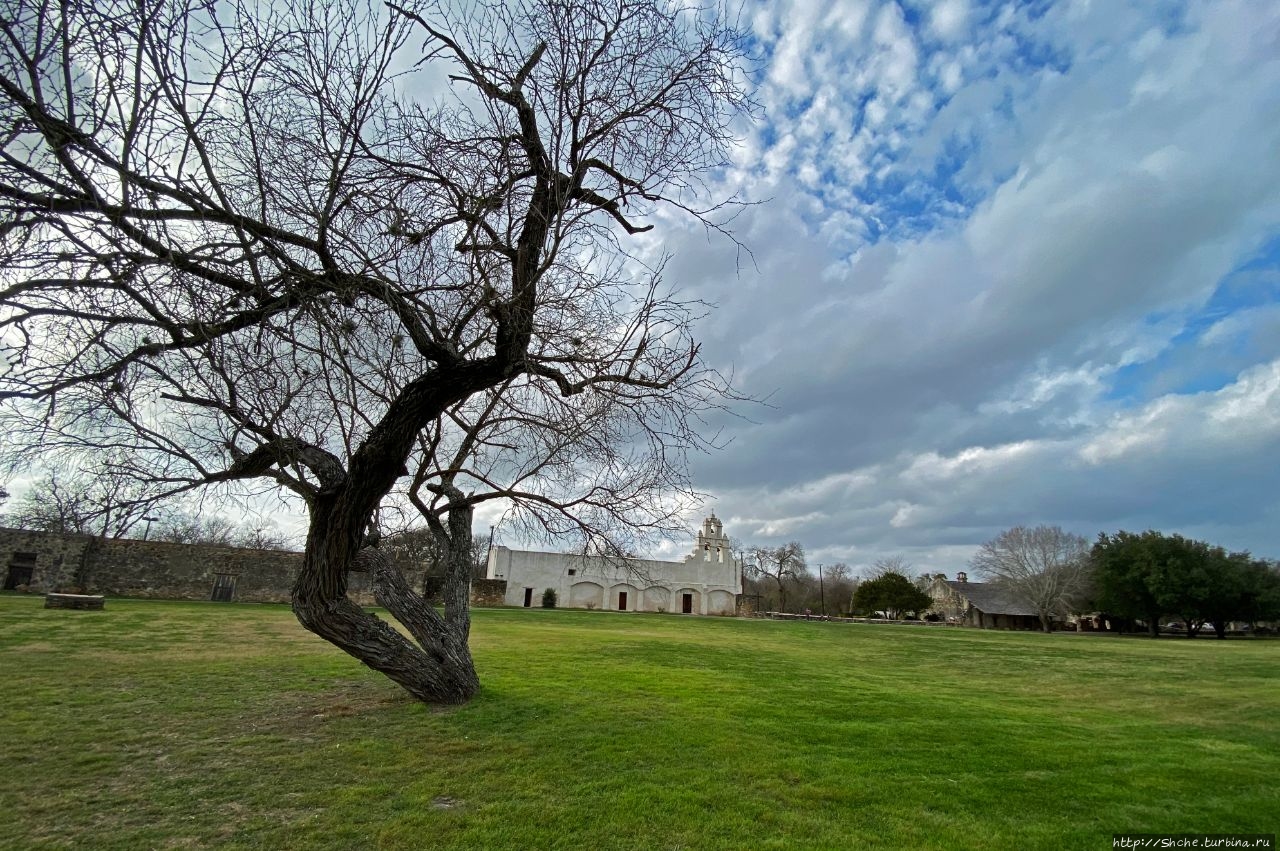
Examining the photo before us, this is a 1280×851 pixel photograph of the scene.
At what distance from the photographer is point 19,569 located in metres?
25.4

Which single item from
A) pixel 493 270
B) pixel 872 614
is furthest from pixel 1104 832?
pixel 872 614

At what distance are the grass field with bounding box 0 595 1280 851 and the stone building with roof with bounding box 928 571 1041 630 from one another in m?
48.9

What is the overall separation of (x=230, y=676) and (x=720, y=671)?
8040mm

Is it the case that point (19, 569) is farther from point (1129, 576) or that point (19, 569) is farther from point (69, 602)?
point (1129, 576)

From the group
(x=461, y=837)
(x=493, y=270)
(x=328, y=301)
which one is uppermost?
(x=493, y=270)

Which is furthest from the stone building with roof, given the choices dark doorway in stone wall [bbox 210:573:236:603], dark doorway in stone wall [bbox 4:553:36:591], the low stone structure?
dark doorway in stone wall [bbox 4:553:36:591]

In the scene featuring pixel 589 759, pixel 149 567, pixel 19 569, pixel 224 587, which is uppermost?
pixel 149 567

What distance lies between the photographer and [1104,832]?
4.20 m

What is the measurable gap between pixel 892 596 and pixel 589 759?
5188 centimetres

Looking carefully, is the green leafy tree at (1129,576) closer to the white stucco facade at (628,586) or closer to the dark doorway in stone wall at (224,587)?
the white stucco facade at (628,586)

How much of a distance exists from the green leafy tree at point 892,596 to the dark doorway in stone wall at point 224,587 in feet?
147

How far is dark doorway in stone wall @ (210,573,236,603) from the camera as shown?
95.0 feet

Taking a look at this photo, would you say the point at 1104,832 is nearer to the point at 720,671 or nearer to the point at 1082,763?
the point at 1082,763

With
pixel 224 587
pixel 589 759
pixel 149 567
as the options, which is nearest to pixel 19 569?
pixel 149 567
